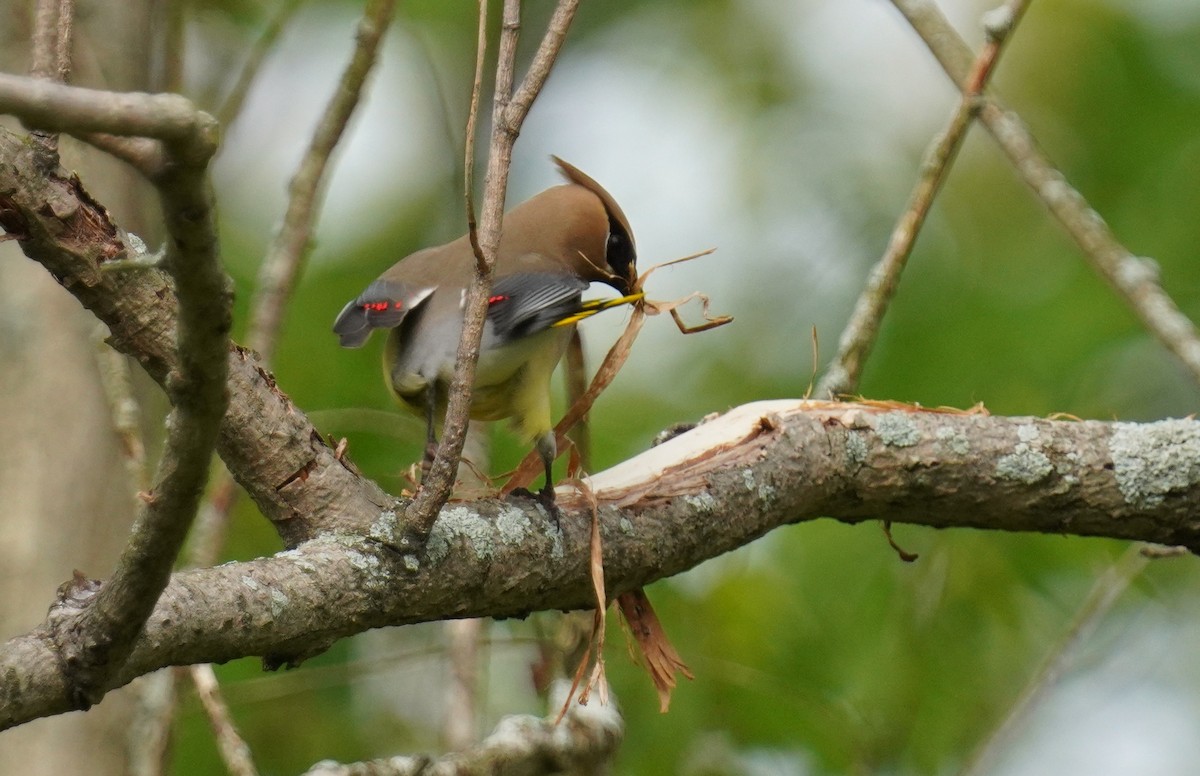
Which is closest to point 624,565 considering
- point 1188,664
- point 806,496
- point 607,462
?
point 806,496

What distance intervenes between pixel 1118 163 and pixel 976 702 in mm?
2200

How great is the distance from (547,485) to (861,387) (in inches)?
97.8

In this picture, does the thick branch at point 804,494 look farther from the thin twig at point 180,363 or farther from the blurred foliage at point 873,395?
the blurred foliage at point 873,395

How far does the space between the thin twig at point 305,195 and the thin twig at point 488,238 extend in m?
1.35

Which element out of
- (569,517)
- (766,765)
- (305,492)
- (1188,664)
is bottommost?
(1188,664)

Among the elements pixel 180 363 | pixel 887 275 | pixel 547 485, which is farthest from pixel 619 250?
pixel 180 363

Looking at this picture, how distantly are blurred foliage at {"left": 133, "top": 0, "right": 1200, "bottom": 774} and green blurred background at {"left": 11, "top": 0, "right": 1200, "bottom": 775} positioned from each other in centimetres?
1

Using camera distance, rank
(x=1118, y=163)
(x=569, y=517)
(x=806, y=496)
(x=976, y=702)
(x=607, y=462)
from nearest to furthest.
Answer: (x=569, y=517)
(x=806, y=496)
(x=976, y=702)
(x=607, y=462)
(x=1118, y=163)

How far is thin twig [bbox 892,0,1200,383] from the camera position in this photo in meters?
2.83

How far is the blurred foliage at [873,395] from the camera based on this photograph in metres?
4.52

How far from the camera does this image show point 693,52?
7.33 metres

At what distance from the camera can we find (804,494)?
2.77 metres

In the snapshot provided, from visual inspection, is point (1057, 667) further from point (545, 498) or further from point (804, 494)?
point (545, 498)

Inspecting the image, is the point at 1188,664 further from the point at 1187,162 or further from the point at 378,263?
the point at 378,263
